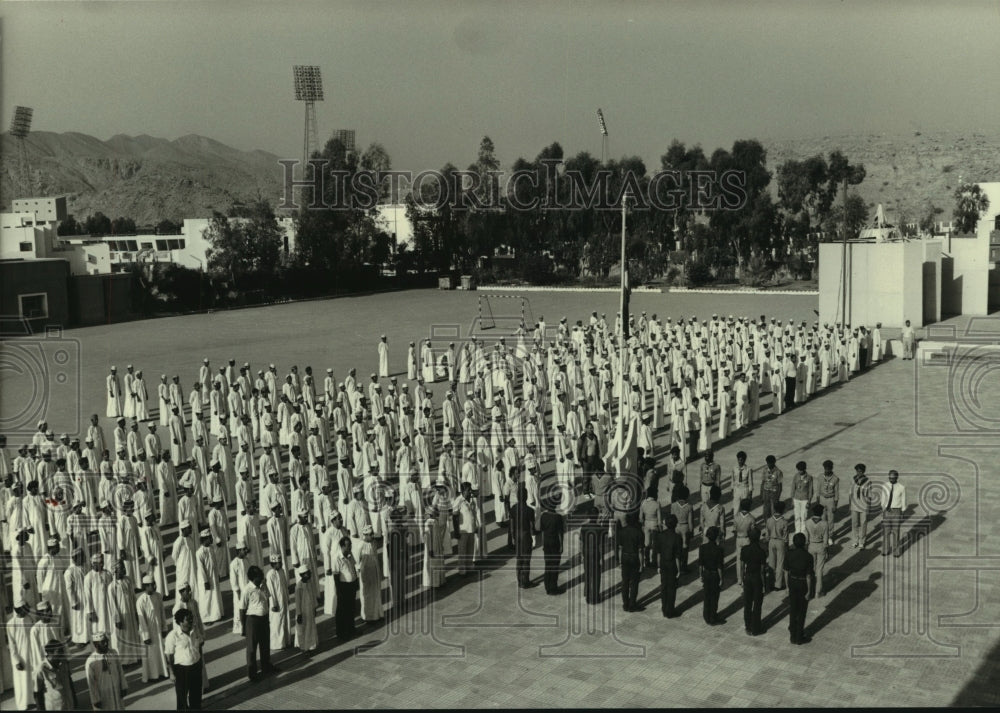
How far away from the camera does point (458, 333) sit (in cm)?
3250

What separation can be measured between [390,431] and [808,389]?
9783 millimetres

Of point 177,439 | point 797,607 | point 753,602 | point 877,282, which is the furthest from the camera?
point 877,282

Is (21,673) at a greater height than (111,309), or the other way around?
(111,309)

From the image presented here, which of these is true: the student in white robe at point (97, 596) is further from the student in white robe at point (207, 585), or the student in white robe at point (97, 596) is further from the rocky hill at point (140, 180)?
the rocky hill at point (140, 180)

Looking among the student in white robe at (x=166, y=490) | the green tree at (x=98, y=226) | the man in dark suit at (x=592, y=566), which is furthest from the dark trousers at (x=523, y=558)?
the green tree at (x=98, y=226)

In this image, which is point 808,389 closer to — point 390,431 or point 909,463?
point 909,463

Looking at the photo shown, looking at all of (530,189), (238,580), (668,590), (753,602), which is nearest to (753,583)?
(753,602)

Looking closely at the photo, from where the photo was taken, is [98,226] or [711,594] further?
[98,226]

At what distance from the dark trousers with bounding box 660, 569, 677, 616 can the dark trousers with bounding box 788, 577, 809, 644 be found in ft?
3.87

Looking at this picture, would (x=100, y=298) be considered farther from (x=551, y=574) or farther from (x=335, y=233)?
(x=551, y=574)

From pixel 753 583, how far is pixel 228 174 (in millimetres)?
167044

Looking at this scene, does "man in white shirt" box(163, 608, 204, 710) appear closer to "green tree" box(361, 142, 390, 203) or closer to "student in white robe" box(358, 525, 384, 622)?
"student in white robe" box(358, 525, 384, 622)

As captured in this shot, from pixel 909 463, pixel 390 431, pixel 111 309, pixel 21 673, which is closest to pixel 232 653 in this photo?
pixel 21 673

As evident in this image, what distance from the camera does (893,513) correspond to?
11.6 m
